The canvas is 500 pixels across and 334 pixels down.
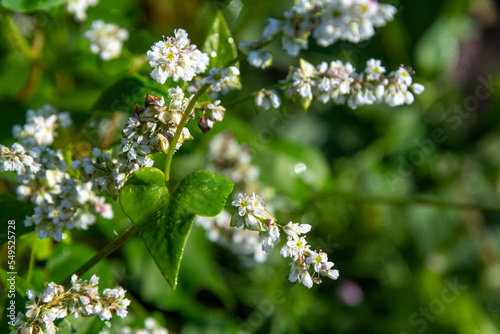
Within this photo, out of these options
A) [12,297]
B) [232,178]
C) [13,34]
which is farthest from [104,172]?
[13,34]

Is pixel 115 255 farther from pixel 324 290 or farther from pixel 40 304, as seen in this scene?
pixel 40 304

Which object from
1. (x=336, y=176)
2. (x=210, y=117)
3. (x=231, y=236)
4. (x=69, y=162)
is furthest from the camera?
(x=336, y=176)

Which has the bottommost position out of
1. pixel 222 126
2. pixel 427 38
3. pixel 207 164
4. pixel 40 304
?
pixel 427 38

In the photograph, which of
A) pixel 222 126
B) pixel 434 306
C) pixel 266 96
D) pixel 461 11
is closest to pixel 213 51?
pixel 266 96

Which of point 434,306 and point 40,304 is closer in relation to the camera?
point 40,304

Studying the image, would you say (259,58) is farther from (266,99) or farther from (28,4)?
(28,4)
